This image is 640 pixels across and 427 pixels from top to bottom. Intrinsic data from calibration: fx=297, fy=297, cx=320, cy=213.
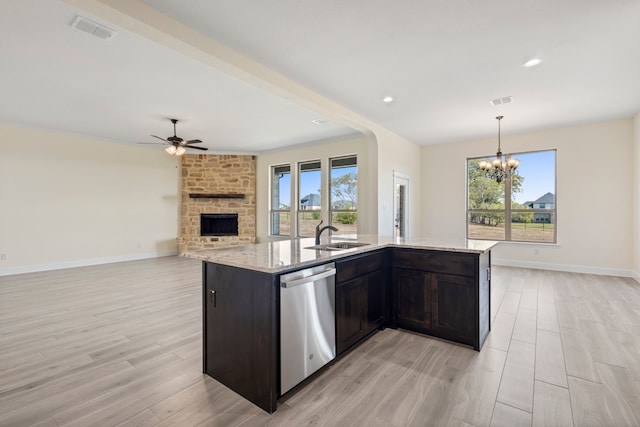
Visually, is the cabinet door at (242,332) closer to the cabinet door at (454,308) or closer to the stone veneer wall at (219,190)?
the cabinet door at (454,308)

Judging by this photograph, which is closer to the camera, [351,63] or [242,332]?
[242,332]

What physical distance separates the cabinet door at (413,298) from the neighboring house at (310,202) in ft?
14.1

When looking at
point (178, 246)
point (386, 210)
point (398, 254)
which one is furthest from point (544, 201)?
point (178, 246)

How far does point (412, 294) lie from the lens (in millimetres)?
2873

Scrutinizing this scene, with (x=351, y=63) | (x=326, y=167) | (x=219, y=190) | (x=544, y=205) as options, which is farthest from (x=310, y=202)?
(x=544, y=205)

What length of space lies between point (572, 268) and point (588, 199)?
131cm

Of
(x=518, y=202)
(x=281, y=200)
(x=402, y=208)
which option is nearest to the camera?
(x=518, y=202)

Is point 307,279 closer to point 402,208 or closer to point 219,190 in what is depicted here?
point 402,208

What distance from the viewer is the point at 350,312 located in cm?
248

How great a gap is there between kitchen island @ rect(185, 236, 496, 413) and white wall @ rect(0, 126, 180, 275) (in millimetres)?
5720

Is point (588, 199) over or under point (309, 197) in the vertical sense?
under

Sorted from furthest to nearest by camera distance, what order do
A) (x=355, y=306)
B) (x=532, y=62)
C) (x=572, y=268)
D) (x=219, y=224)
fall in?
(x=219, y=224)
(x=572, y=268)
(x=532, y=62)
(x=355, y=306)

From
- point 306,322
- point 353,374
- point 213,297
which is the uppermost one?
point 213,297

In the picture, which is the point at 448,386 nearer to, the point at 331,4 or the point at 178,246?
the point at 331,4
